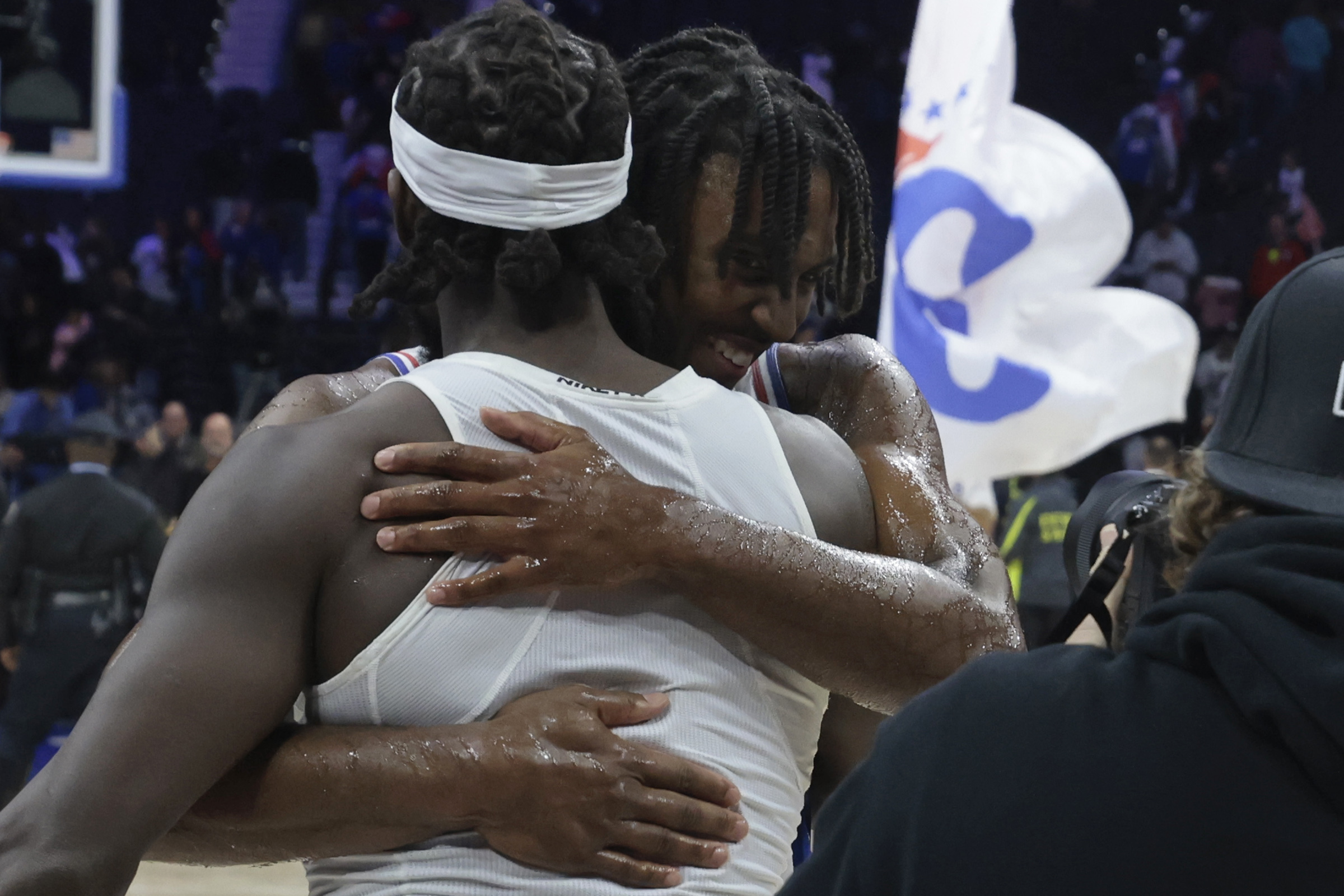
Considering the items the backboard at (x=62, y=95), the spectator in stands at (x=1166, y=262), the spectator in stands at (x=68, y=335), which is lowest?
the spectator in stands at (x=68, y=335)

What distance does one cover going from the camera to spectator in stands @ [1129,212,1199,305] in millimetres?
10836

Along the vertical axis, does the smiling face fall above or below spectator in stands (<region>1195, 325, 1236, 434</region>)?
above

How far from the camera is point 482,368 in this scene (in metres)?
1.40

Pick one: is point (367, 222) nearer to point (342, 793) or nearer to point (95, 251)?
point (95, 251)

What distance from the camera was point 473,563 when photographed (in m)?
1.33

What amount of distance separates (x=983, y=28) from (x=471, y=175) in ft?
17.0

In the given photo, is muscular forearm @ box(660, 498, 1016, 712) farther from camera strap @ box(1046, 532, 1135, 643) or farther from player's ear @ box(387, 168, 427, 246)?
camera strap @ box(1046, 532, 1135, 643)

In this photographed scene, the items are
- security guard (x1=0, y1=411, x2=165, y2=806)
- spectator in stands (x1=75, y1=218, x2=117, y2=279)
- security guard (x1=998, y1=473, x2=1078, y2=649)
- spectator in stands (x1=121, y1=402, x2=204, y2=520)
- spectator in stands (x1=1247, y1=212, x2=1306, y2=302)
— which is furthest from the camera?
spectator in stands (x1=75, y1=218, x2=117, y2=279)

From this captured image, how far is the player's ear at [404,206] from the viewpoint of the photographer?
1.50 metres

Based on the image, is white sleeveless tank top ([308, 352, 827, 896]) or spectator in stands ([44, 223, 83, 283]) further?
spectator in stands ([44, 223, 83, 283])

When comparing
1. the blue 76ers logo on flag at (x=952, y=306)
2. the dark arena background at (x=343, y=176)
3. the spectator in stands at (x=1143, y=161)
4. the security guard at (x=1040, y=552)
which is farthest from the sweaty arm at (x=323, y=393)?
the spectator in stands at (x=1143, y=161)

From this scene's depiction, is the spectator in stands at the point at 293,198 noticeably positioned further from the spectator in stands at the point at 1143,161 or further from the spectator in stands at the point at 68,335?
the spectator in stands at the point at 1143,161

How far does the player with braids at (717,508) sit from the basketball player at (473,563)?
0.03 m

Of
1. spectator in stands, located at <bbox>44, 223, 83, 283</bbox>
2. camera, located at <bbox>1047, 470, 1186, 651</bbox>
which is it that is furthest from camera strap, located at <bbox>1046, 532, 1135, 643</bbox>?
spectator in stands, located at <bbox>44, 223, 83, 283</bbox>
